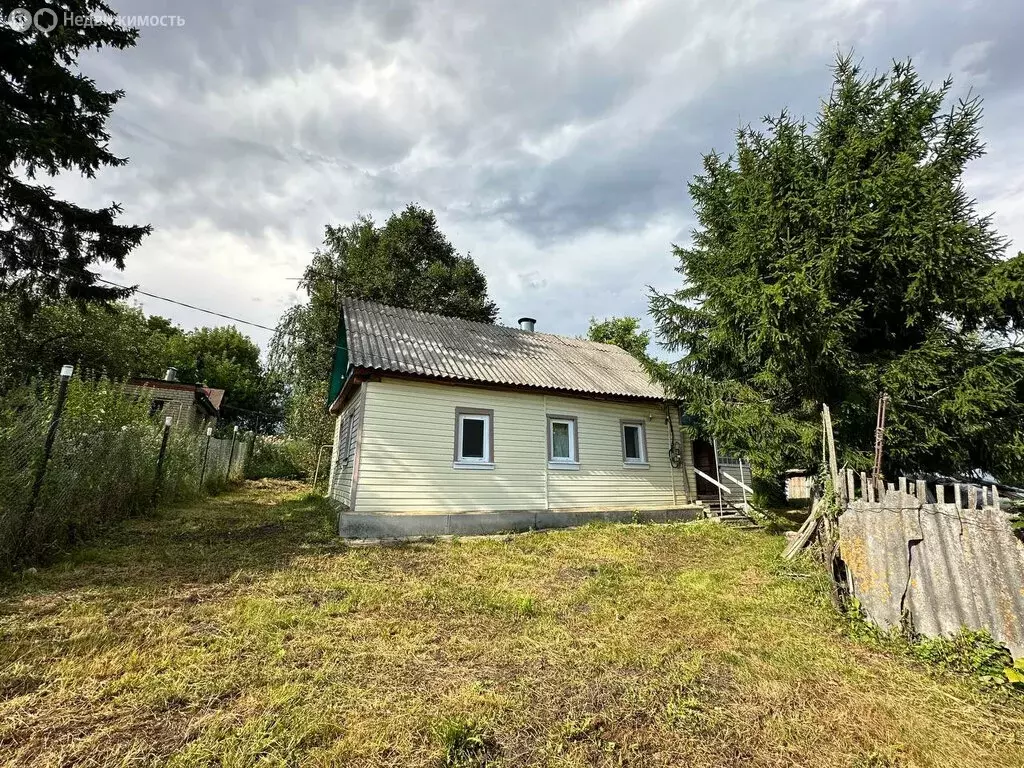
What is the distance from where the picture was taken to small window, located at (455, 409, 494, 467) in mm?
9781

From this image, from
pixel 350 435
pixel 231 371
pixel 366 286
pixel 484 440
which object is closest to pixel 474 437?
pixel 484 440

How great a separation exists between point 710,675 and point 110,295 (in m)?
12.9

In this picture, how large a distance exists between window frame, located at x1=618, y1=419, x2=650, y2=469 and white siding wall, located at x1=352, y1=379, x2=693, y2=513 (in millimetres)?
109

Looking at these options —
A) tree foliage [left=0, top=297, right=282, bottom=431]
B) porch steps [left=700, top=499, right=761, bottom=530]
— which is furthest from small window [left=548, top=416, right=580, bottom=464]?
tree foliage [left=0, top=297, right=282, bottom=431]

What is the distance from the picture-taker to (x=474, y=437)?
10.0 meters

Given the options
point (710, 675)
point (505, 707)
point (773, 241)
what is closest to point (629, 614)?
point (710, 675)

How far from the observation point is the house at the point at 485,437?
29.7ft

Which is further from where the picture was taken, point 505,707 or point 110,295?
point 110,295

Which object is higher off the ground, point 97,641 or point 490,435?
point 490,435

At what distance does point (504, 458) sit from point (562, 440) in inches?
68.2

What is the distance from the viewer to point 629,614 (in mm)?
4914

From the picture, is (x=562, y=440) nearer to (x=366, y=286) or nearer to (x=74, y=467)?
(x=74, y=467)

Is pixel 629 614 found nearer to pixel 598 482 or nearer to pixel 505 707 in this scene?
pixel 505 707

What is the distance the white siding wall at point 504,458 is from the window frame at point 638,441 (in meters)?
0.11
